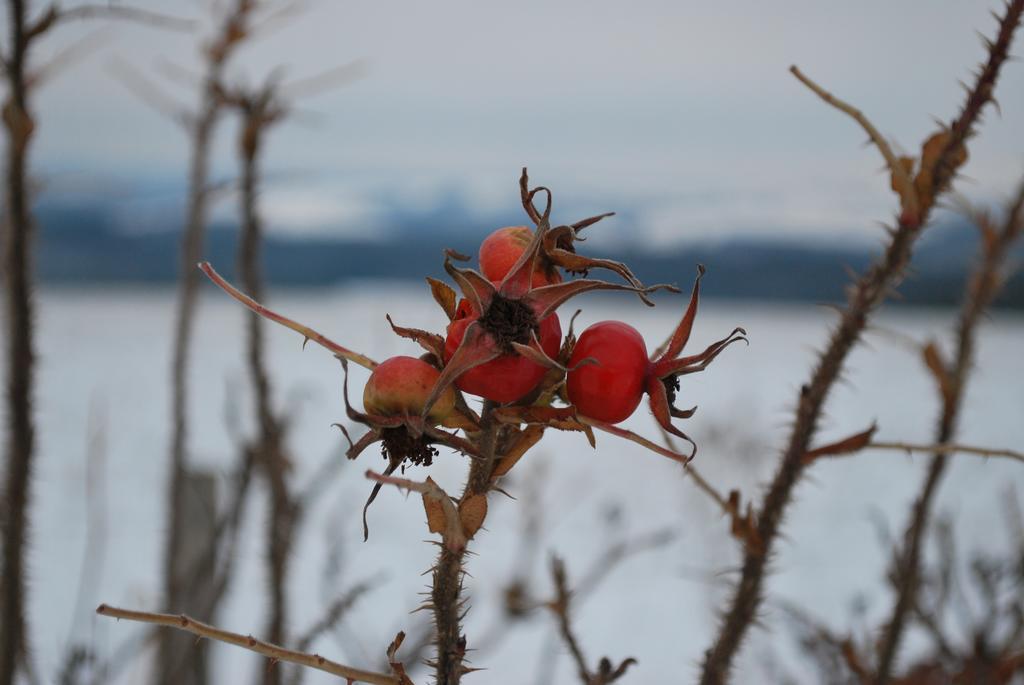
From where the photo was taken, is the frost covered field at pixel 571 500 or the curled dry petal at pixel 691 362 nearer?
the curled dry petal at pixel 691 362

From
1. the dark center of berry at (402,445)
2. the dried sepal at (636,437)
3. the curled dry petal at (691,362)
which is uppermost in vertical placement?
the curled dry petal at (691,362)

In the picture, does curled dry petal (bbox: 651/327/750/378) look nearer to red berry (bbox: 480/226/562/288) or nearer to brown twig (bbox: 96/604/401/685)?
red berry (bbox: 480/226/562/288)

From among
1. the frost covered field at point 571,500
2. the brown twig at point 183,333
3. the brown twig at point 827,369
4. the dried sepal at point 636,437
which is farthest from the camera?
the frost covered field at point 571,500

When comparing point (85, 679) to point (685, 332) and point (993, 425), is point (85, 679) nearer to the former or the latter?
point (685, 332)

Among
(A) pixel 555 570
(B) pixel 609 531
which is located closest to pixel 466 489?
(A) pixel 555 570

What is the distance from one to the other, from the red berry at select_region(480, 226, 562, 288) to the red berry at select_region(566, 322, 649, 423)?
5 cm

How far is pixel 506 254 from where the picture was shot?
0.46m

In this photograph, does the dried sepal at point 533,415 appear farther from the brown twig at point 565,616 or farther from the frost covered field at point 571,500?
the frost covered field at point 571,500

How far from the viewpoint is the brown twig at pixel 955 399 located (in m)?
0.83

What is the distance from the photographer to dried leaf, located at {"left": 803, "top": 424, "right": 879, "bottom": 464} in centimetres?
59

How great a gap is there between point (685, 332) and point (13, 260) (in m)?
0.55

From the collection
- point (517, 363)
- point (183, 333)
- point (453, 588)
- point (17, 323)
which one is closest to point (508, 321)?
point (517, 363)

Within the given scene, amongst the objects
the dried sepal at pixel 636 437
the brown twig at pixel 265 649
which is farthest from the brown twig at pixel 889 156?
the brown twig at pixel 265 649

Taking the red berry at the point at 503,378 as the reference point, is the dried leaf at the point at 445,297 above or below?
above
